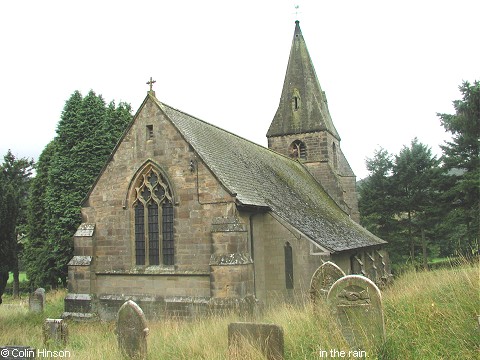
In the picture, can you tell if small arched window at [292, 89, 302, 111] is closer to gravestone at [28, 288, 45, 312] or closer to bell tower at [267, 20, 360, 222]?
bell tower at [267, 20, 360, 222]

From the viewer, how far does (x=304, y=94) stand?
3219 cm

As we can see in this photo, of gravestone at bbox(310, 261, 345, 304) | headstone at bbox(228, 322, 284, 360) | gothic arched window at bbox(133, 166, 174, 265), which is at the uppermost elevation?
gothic arched window at bbox(133, 166, 174, 265)

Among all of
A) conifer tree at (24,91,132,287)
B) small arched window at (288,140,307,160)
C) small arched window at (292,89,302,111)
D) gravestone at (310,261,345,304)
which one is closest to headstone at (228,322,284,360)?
gravestone at (310,261,345,304)

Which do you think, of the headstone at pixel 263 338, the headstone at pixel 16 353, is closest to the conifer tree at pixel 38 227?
the headstone at pixel 16 353

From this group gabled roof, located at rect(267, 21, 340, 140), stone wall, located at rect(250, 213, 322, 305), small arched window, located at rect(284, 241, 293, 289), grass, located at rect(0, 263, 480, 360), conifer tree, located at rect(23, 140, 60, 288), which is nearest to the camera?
grass, located at rect(0, 263, 480, 360)

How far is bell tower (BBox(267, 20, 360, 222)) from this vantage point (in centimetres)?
3094

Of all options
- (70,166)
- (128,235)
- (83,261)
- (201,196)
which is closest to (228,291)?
(201,196)

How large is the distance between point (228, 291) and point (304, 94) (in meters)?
20.2

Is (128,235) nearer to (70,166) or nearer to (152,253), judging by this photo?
(152,253)

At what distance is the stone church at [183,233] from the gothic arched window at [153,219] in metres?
0.04

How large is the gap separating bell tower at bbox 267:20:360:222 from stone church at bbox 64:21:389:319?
10719 millimetres

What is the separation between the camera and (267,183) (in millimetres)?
21047

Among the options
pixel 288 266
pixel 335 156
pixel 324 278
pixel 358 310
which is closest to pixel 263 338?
pixel 358 310

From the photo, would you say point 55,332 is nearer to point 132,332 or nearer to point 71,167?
point 132,332
